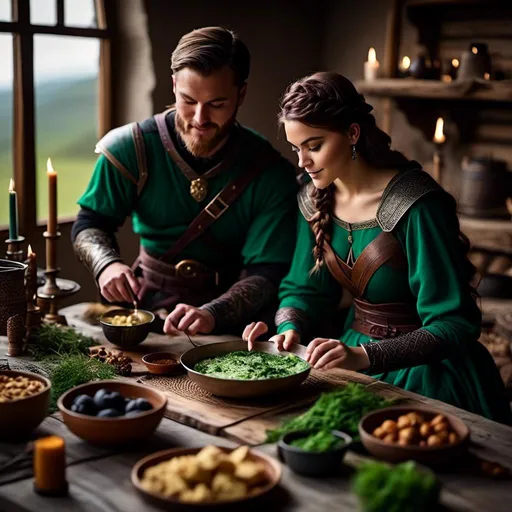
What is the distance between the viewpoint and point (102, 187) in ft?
11.7

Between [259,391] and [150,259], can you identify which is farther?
[150,259]

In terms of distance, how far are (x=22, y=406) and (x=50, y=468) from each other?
11.2 inches

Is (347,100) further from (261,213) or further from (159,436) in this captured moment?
(159,436)

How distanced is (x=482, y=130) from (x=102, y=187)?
334cm

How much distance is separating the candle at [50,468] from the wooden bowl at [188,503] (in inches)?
7.2

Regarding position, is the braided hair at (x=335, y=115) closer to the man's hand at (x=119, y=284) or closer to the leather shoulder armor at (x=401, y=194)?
the leather shoulder armor at (x=401, y=194)

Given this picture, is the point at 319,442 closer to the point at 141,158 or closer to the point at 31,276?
the point at 31,276

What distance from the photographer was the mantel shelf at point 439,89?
521 centimetres

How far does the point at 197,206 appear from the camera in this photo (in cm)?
353

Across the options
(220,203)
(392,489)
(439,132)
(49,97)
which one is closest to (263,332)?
(220,203)

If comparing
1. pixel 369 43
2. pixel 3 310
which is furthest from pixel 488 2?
pixel 3 310

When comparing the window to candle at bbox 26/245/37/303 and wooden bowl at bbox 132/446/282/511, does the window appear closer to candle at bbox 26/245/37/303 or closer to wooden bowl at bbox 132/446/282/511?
candle at bbox 26/245/37/303

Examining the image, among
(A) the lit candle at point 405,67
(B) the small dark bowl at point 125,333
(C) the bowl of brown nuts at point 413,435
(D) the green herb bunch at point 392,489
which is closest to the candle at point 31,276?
(B) the small dark bowl at point 125,333

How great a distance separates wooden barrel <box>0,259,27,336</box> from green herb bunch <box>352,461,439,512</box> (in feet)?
5.17
